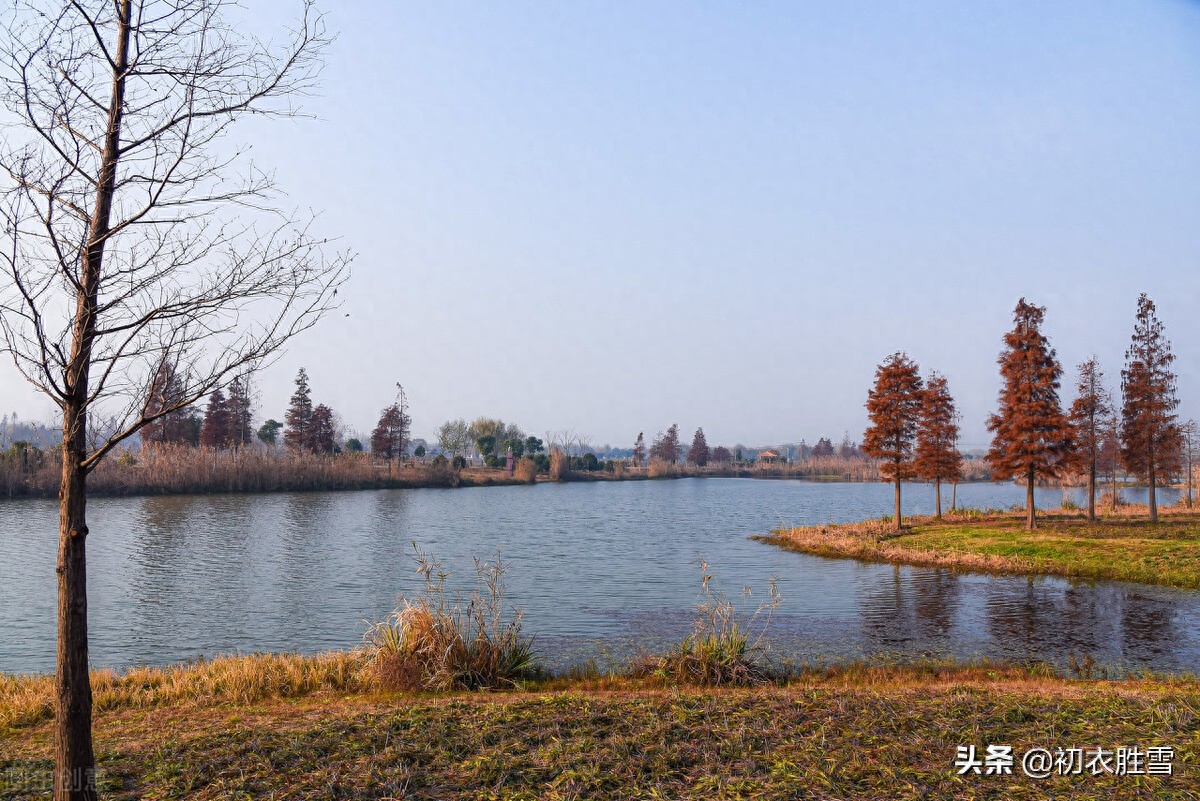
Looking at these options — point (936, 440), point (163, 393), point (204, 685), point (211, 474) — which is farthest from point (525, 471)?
point (163, 393)

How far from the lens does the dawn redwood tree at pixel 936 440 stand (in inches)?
1433

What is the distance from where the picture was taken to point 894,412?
108 ft

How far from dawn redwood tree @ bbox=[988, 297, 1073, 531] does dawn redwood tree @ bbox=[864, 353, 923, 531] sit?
11.4ft

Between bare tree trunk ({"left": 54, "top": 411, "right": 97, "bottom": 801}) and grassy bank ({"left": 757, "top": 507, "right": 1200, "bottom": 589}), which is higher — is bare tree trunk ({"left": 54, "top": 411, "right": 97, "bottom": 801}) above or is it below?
above

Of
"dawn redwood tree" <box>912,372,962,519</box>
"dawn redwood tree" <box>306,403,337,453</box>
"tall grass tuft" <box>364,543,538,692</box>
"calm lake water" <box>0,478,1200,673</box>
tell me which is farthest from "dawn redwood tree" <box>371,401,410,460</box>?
"tall grass tuft" <box>364,543,538,692</box>

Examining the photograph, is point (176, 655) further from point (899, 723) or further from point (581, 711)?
point (899, 723)

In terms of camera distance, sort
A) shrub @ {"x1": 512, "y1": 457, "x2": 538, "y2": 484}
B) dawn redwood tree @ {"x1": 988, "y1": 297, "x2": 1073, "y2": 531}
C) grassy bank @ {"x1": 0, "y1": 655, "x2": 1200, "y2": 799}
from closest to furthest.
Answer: grassy bank @ {"x1": 0, "y1": 655, "x2": 1200, "y2": 799}, dawn redwood tree @ {"x1": 988, "y1": 297, "x2": 1073, "y2": 531}, shrub @ {"x1": 512, "y1": 457, "x2": 538, "y2": 484}

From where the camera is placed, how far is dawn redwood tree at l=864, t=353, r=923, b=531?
32.9 metres

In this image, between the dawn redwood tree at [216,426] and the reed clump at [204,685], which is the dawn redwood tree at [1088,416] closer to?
the reed clump at [204,685]

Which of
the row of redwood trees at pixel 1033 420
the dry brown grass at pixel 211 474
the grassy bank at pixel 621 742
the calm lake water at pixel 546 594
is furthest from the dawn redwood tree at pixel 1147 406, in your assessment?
the dry brown grass at pixel 211 474

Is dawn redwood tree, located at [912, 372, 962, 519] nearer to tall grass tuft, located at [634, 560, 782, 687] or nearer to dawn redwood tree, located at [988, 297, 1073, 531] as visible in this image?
dawn redwood tree, located at [988, 297, 1073, 531]

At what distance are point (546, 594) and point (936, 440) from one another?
24.9 metres

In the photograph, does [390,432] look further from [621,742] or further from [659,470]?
[621,742]

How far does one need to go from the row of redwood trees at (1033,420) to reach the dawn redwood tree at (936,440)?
5cm
